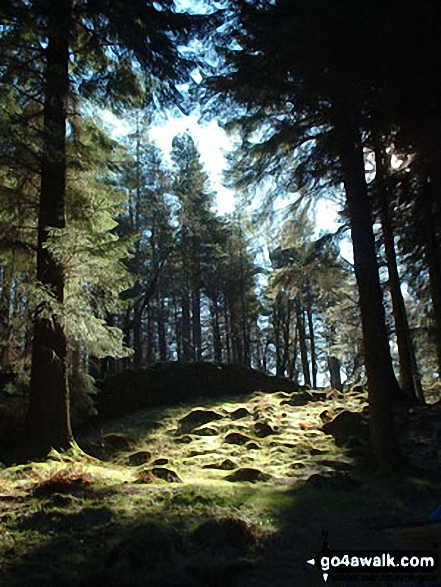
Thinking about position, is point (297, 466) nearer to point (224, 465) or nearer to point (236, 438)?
point (224, 465)

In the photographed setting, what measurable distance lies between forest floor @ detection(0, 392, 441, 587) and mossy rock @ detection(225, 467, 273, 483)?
0.02 m

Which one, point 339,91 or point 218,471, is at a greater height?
point 339,91

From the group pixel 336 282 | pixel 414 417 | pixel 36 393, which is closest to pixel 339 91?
pixel 336 282

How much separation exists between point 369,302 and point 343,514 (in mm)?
3829

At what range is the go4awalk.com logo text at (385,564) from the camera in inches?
91.4

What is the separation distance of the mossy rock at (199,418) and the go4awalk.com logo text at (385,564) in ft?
30.9

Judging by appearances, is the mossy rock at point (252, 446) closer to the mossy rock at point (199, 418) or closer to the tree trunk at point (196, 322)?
the mossy rock at point (199, 418)

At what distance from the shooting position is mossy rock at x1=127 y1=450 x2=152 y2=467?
8727mm

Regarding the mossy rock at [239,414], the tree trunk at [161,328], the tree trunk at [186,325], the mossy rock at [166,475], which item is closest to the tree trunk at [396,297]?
the mossy rock at [239,414]

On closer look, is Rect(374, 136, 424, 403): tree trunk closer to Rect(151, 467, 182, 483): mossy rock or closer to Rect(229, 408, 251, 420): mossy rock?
Rect(229, 408, 251, 420): mossy rock

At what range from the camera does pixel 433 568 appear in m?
2.31

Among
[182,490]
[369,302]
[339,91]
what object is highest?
[339,91]

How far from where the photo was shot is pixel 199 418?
12469 millimetres

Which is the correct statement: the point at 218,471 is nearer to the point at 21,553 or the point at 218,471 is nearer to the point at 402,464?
the point at 402,464
